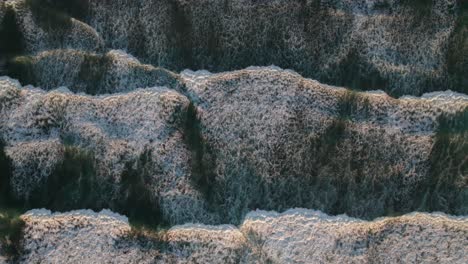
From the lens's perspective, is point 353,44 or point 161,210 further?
point 353,44

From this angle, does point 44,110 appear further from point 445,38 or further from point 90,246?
point 445,38

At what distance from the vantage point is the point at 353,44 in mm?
38375

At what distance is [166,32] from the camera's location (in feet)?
129

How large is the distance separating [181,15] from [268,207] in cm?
1430

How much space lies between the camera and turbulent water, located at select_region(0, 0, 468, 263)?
34781 mm

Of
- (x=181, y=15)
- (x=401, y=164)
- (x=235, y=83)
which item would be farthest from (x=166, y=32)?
(x=401, y=164)

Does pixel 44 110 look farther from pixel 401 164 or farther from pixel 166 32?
pixel 401 164

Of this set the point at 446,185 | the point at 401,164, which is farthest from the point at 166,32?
the point at 446,185

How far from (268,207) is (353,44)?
40.5 feet

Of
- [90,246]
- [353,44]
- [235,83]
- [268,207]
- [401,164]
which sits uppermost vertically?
[353,44]

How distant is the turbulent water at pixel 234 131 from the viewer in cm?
3478

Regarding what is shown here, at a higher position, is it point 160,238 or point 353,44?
point 353,44

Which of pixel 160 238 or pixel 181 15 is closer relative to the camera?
pixel 160 238

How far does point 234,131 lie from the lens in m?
36.6
